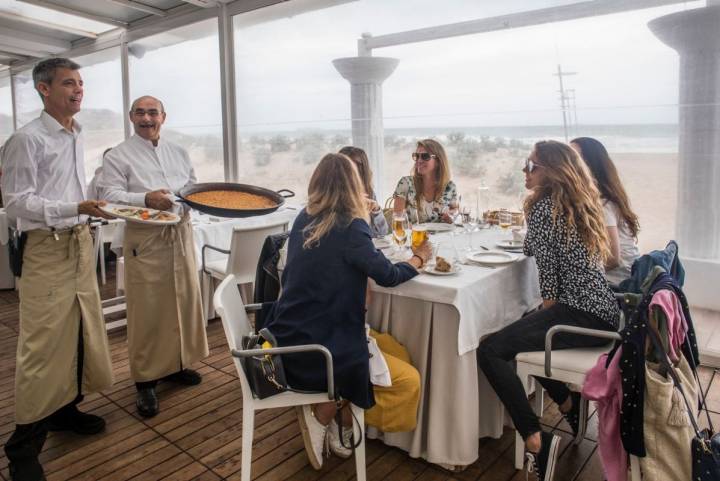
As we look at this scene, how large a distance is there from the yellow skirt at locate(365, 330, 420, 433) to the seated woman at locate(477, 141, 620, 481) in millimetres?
331

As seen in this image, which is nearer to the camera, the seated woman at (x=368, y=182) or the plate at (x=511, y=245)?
the plate at (x=511, y=245)

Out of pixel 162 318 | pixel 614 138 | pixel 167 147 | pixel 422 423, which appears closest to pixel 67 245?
pixel 162 318

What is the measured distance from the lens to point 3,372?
325 centimetres

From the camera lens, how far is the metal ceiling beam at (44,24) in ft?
18.6

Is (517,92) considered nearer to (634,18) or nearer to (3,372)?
(634,18)

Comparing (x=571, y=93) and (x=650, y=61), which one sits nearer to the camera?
(x=650, y=61)

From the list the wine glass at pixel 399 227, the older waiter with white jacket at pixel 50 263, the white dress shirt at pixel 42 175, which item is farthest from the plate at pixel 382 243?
the white dress shirt at pixel 42 175

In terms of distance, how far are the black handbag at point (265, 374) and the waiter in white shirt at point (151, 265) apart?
115cm

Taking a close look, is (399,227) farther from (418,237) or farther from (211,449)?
(211,449)

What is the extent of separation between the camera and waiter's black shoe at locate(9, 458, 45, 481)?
2037 millimetres

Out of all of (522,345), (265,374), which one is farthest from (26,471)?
(522,345)

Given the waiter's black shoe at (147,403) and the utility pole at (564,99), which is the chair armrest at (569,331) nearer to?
the waiter's black shoe at (147,403)

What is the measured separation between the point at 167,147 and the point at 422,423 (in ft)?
6.59

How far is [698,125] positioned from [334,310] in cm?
271
